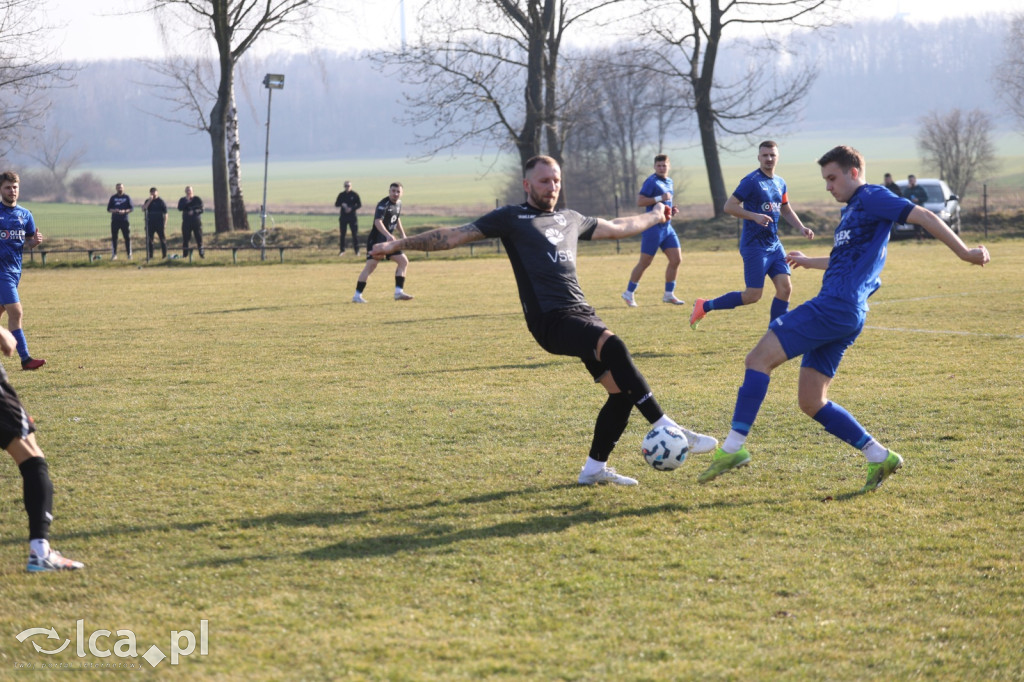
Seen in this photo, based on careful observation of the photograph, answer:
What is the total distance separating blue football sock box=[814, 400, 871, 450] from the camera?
588cm

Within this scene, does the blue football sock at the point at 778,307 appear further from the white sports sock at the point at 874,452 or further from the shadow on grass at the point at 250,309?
the shadow on grass at the point at 250,309

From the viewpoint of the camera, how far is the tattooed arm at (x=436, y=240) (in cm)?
561

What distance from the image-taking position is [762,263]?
11359 millimetres

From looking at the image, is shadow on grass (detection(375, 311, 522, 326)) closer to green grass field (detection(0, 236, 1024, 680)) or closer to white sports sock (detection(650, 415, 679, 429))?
green grass field (detection(0, 236, 1024, 680))

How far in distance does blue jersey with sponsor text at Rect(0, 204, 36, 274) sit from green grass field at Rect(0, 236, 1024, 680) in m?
1.21

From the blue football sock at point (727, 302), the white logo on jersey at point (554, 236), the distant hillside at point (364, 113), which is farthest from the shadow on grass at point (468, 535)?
the distant hillside at point (364, 113)

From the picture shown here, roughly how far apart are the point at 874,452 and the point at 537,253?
2.21m

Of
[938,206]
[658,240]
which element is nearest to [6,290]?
[658,240]

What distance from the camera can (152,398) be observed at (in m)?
9.19

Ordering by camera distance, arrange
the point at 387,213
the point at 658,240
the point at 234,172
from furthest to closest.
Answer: the point at 234,172, the point at 387,213, the point at 658,240

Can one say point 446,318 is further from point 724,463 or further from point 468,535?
point 468,535

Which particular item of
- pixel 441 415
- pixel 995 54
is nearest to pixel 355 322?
pixel 441 415

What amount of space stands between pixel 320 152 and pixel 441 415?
182298 millimetres

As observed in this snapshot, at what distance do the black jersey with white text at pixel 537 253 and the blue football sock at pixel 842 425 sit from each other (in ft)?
5.06
